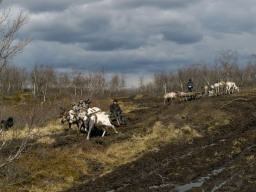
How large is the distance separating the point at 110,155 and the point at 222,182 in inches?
311

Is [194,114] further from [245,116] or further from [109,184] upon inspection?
[109,184]

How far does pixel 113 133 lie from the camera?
2400 cm

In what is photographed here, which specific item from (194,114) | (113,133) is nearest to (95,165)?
(113,133)

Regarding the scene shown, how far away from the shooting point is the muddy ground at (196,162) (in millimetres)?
13219

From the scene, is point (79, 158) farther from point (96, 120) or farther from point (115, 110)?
point (115, 110)

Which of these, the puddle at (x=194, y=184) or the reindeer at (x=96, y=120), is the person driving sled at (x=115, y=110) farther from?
the puddle at (x=194, y=184)

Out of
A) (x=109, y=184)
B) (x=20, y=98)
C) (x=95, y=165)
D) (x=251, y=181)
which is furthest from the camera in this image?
(x=20, y=98)

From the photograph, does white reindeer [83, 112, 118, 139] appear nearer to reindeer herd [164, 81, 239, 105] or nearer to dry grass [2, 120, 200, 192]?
dry grass [2, 120, 200, 192]

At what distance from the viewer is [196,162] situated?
16.1 meters

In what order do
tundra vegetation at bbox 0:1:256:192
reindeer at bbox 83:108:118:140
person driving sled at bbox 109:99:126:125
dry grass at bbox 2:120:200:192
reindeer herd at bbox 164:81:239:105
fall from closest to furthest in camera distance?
1. tundra vegetation at bbox 0:1:256:192
2. dry grass at bbox 2:120:200:192
3. reindeer at bbox 83:108:118:140
4. person driving sled at bbox 109:99:126:125
5. reindeer herd at bbox 164:81:239:105

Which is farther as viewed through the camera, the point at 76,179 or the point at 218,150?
the point at 218,150

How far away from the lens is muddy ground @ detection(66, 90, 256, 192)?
520 inches

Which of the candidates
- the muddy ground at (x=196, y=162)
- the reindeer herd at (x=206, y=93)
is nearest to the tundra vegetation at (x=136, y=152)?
the muddy ground at (x=196, y=162)

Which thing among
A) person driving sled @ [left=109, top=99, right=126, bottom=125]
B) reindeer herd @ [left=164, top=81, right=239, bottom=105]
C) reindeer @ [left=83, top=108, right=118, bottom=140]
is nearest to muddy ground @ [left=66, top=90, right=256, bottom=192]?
reindeer @ [left=83, top=108, right=118, bottom=140]
